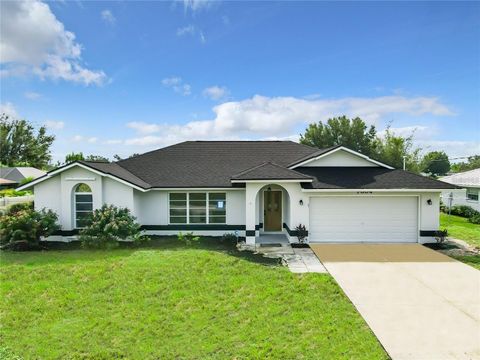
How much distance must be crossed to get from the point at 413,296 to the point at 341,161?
957cm

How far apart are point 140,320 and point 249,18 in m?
16.1

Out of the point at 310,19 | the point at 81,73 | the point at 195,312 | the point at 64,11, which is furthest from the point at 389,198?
the point at 81,73

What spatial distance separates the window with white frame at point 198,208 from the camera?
16.4 m

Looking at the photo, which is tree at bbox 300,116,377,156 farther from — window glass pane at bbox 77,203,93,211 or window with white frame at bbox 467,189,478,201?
window glass pane at bbox 77,203,93,211

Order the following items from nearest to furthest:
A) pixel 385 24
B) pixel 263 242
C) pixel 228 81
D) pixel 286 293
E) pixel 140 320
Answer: pixel 140 320 → pixel 286 293 → pixel 263 242 → pixel 385 24 → pixel 228 81

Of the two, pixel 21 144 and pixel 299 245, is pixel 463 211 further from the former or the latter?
pixel 21 144

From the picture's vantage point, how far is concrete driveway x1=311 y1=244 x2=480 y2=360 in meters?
6.01

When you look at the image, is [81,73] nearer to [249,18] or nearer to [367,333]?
[249,18]

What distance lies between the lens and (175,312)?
7.37m

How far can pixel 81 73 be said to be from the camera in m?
17.6

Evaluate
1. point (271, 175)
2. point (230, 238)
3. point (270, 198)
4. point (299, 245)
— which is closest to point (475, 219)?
point (299, 245)

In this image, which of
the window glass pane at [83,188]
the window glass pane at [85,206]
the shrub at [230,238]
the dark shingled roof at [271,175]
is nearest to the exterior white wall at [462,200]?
the dark shingled roof at [271,175]

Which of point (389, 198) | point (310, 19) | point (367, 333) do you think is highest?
point (310, 19)

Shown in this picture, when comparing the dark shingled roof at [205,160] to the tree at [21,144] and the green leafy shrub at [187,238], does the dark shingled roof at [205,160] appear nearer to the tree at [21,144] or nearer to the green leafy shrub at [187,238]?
the green leafy shrub at [187,238]
